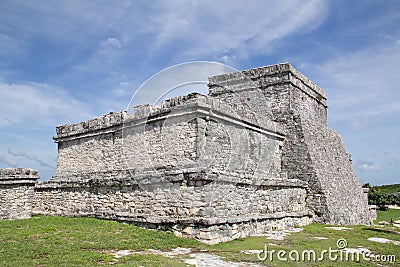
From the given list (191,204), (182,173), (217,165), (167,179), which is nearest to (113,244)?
(191,204)

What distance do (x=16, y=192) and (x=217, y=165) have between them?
7489 mm

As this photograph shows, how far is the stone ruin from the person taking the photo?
29.9 feet

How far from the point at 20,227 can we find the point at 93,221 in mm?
1906

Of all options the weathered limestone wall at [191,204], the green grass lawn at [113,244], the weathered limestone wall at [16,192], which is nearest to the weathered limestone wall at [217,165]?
the weathered limestone wall at [191,204]

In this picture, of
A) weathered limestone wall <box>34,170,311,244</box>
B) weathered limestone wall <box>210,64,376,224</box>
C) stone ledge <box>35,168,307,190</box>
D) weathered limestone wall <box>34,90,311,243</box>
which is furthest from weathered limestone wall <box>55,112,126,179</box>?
weathered limestone wall <box>210,64,376,224</box>

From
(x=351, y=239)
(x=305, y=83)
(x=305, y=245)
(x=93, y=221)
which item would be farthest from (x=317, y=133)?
(x=93, y=221)

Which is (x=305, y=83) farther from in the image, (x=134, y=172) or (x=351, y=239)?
(x=134, y=172)

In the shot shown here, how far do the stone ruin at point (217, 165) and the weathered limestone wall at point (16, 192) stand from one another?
38cm

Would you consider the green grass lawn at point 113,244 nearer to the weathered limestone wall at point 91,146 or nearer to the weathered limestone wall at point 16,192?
the weathered limestone wall at point 16,192

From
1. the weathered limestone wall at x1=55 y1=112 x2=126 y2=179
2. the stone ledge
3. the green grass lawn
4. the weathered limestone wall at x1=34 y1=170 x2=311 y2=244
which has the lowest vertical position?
the green grass lawn

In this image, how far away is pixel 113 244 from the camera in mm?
7578

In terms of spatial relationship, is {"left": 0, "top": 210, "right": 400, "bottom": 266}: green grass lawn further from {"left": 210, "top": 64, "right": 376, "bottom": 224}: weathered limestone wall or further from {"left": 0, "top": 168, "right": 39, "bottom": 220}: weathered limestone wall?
{"left": 210, "top": 64, "right": 376, "bottom": 224}: weathered limestone wall

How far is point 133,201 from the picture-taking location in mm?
10039

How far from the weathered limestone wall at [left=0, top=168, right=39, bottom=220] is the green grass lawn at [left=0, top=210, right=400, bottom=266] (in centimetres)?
262
